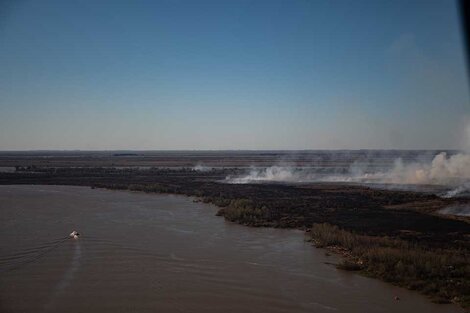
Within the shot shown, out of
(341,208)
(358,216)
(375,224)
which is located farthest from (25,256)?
(341,208)

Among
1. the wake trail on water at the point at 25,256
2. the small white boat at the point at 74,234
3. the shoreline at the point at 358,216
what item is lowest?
the shoreline at the point at 358,216

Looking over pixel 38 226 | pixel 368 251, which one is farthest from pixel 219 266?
pixel 38 226

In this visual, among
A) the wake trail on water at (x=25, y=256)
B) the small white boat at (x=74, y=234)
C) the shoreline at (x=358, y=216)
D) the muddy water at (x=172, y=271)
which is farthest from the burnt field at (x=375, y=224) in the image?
the wake trail on water at (x=25, y=256)

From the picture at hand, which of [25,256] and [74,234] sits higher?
[74,234]

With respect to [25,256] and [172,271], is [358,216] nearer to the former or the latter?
[172,271]

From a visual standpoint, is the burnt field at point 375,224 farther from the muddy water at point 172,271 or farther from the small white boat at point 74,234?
the small white boat at point 74,234

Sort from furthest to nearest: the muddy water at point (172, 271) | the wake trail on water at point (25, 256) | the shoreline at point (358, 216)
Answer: the wake trail on water at point (25, 256) < the shoreline at point (358, 216) < the muddy water at point (172, 271)

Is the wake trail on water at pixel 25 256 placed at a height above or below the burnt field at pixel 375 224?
above
